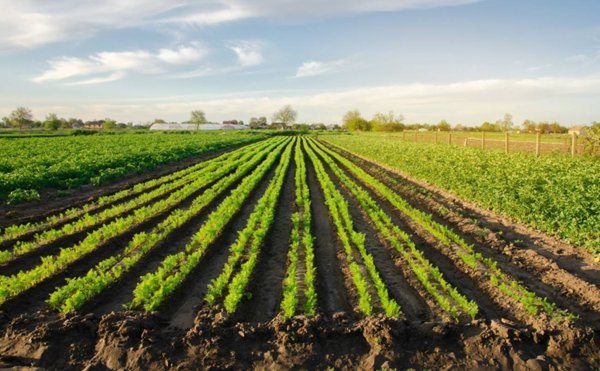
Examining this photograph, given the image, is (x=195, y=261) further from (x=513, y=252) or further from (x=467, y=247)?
(x=513, y=252)

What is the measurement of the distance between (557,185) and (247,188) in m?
9.55

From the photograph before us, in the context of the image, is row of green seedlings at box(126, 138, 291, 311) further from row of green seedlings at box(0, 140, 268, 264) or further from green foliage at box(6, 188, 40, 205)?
green foliage at box(6, 188, 40, 205)

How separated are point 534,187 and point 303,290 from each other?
8913mm

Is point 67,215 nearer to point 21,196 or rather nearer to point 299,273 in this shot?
point 21,196

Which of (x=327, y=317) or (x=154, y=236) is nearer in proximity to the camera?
(x=327, y=317)

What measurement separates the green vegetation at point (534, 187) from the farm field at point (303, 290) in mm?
99

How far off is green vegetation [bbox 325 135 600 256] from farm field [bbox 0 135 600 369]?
0.10 metres

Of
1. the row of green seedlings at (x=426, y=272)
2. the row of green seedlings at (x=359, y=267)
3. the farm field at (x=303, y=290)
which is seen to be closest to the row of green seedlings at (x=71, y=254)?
the farm field at (x=303, y=290)

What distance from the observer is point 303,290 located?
6809mm

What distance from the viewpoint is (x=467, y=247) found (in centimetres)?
862

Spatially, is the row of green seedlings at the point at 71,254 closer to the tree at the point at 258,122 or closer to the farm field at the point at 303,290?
the farm field at the point at 303,290

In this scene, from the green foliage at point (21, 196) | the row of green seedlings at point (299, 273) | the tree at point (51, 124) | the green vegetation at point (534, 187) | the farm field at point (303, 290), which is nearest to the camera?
the farm field at point (303, 290)

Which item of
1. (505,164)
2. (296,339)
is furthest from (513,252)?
(505,164)

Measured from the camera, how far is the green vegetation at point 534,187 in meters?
9.59
